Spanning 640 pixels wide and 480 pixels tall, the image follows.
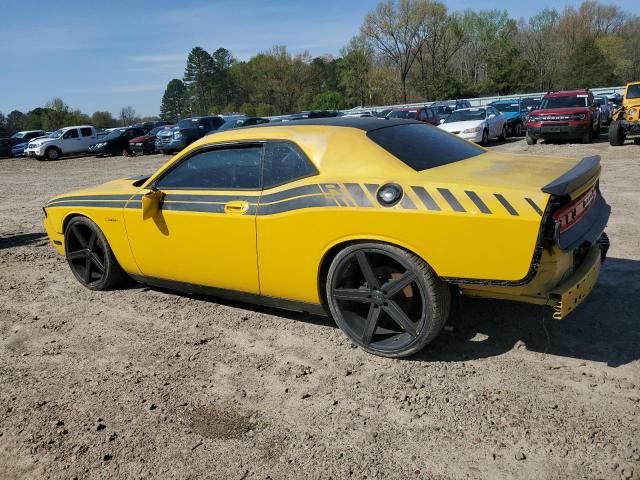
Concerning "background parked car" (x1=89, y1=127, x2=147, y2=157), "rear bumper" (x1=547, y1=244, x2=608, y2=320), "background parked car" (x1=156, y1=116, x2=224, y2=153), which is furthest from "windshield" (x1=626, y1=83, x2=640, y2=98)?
"background parked car" (x1=89, y1=127, x2=147, y2=157)

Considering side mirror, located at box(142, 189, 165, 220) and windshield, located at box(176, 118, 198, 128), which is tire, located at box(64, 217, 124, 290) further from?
windshield, located at box(176, 118, 198, 128)

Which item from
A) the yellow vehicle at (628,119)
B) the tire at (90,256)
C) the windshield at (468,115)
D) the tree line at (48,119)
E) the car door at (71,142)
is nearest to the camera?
the tire at (90,256)

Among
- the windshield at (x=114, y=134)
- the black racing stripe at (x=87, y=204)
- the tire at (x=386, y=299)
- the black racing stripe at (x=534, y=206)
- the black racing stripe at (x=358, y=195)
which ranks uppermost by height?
the windshield at (x=114, y=134)

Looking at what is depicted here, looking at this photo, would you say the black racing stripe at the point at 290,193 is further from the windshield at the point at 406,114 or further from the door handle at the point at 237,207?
the windshield at the point at 406,114

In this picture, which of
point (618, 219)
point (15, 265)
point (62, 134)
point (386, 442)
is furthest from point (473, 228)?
point (62, 134)

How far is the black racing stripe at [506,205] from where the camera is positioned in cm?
292

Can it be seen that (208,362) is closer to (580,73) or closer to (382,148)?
(382,148)

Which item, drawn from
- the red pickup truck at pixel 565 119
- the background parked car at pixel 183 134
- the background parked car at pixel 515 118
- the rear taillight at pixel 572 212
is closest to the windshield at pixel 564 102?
the red pickup truck at pixel 565 119

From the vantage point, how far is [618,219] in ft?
22.0

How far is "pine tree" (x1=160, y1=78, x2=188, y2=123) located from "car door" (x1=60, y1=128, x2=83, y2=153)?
229 feet

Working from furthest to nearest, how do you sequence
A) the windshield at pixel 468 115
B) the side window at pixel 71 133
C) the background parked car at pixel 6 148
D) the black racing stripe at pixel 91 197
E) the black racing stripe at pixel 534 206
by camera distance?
the background parked car at pixel 6 148 → the side window at pixel 71 133 → the windshield at pixel 468 115 → the black racing stripe at pixel 91 197 → the black racing stripe at pixel 534 206

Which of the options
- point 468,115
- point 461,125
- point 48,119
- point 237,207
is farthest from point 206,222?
point 48,119

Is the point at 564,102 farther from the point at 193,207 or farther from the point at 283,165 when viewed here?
the point at 193,207

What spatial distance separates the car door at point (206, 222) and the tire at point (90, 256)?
1.83 feet
